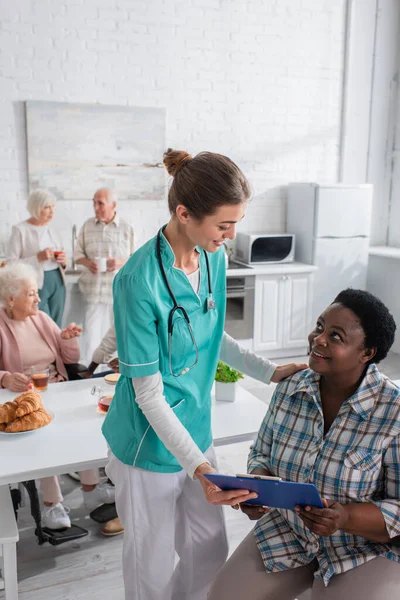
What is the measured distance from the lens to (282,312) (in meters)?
5.43

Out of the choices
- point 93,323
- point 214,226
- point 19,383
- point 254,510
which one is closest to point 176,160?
point 214,226

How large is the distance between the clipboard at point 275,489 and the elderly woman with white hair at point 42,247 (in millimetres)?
3224

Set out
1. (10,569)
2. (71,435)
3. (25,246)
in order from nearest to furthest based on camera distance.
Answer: (10,569) < (71,435) < (25,246)

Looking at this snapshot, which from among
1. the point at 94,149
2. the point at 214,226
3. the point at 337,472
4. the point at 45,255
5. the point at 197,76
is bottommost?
the point at 337,472

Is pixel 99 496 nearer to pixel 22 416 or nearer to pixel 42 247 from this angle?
pixel 22 416

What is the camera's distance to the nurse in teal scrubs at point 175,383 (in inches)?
59.0

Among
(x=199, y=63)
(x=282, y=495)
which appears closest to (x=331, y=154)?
(x=199, y=63)

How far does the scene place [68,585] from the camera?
2326mm

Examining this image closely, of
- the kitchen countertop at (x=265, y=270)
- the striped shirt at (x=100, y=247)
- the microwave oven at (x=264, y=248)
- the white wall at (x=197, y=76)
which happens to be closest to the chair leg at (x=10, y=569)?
the striped shirt at (x=100, y=247)

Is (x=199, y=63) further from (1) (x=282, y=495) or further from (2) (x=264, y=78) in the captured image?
(1) (x=282, y=495)

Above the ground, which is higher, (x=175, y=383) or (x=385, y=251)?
(x=175, y=383)

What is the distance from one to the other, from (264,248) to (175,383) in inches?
155

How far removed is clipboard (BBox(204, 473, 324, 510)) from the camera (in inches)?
52.6

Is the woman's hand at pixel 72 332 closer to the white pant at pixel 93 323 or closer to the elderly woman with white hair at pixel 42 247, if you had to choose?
the elderly woman with white hair at pixel 42 247
